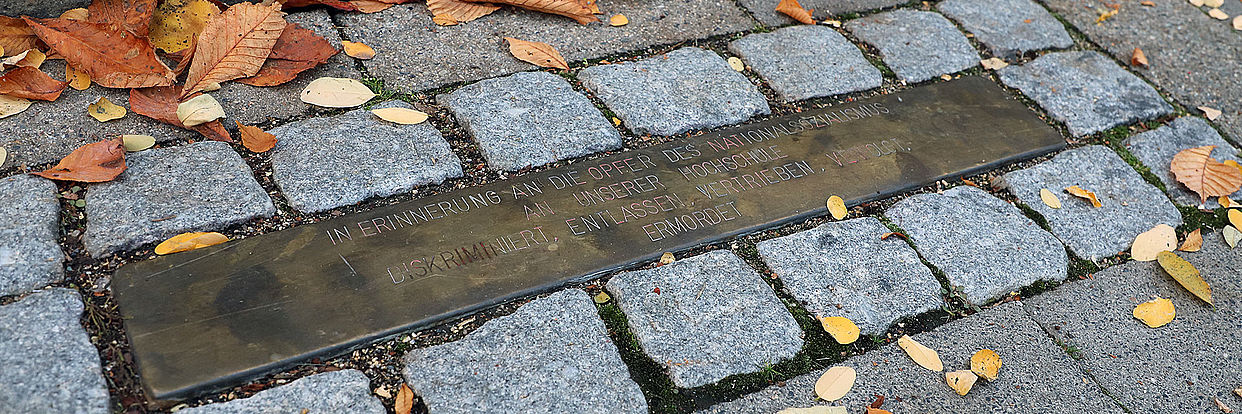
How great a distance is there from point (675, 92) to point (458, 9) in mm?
751

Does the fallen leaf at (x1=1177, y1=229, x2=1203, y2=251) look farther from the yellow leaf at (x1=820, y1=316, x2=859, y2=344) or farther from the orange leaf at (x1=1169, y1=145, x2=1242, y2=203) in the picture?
the yellow leaf at (x1=820, y1=316, x2=859, y2=344)

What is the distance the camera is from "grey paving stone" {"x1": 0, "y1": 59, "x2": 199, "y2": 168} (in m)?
1.98

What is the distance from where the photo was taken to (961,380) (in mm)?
1769

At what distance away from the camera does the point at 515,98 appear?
2.31m

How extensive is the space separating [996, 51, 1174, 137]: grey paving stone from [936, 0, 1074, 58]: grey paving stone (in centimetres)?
8

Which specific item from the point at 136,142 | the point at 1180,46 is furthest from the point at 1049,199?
the point at 136,142

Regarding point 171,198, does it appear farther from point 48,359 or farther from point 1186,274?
point 1186,274

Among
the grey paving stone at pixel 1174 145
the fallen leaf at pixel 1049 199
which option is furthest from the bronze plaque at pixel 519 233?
the grey paving stone at pixel 1174 145

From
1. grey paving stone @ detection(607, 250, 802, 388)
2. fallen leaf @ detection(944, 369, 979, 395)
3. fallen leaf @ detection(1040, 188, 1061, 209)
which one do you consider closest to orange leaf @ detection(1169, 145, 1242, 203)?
fallen leaf @ detection(1040, 188, 1061, 209)

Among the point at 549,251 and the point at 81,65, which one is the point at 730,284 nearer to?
the point at 549,251

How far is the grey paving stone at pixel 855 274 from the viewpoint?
189 cm

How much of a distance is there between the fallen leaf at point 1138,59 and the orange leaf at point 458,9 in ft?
7.01

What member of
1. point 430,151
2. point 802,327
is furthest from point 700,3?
point 802,327

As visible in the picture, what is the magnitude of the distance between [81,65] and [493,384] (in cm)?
145
